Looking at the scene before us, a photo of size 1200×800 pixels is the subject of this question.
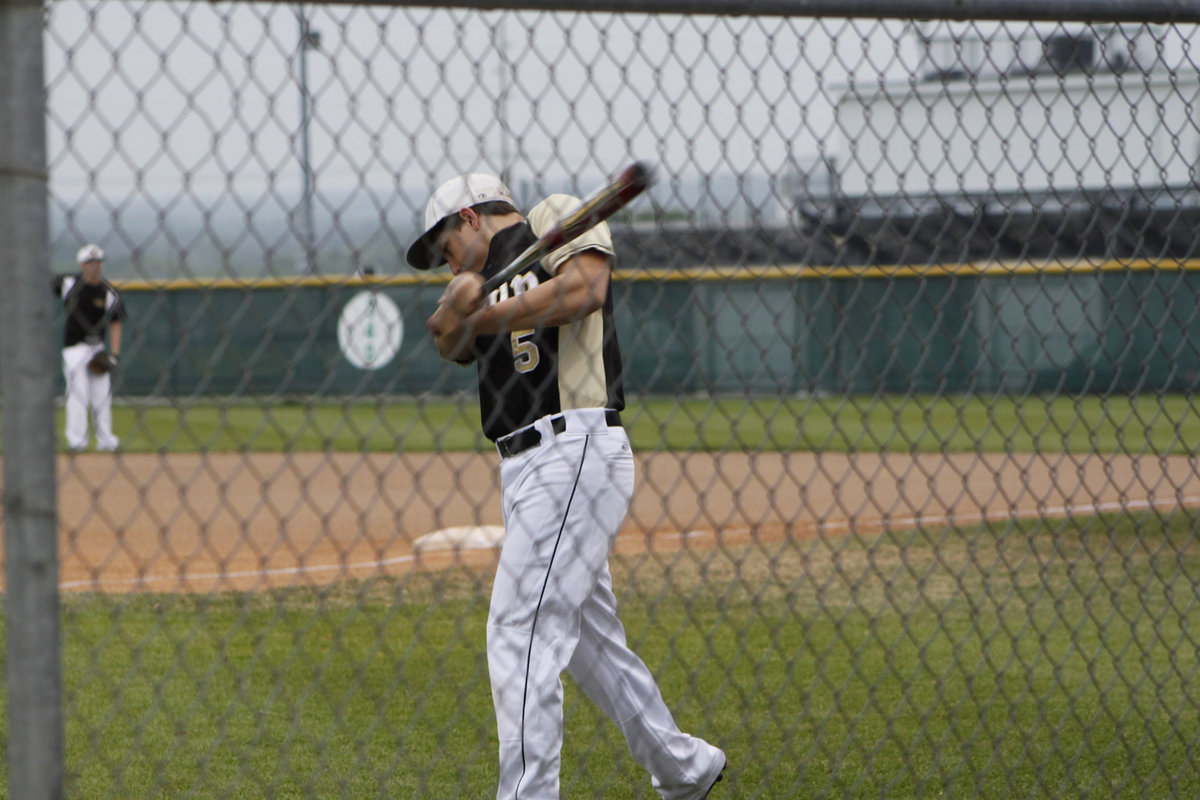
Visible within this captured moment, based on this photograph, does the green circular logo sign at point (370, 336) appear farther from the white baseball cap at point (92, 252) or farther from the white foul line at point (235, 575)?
the white foul line at point (235, 575)

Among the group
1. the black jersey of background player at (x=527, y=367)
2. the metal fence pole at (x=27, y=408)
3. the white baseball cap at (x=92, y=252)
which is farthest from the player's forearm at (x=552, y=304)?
the metal fence pole at (x=27, y=408)

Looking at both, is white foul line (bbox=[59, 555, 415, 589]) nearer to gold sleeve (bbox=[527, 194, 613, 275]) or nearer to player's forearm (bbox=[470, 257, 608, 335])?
gold sleeve (bbox=[527, 194, 613, 275])

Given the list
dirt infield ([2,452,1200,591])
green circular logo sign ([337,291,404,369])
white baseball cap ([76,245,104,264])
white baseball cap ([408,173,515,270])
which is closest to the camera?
white baseball cap ([76,245,104,264])

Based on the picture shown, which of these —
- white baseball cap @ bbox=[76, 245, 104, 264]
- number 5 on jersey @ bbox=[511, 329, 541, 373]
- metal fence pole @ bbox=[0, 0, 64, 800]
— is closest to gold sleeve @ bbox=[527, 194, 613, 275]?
number 5 on jersey @ bbox=[511, 329, 541, 373]

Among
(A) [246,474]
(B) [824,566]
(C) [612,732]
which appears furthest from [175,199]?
(A) [246,474]

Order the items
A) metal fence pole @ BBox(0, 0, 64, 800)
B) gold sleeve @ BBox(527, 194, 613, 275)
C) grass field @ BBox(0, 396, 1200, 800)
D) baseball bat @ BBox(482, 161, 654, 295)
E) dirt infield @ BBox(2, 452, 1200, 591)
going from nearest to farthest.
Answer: metal fence pole @ BBox(0, 0, 64, 800), baseball bat @ BBox(482, 161, 654, 295), gold sleeve @ BBox(527, 194, 613, 275), grass field @ BBox(0, 396, 1200, 800), dirt infield @ BBox(2, 452, 1200, 591)

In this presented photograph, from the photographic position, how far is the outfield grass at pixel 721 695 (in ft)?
11.9

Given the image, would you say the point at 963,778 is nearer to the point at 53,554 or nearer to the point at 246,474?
the point at 53,554

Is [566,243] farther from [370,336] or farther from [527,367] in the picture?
[370,336]

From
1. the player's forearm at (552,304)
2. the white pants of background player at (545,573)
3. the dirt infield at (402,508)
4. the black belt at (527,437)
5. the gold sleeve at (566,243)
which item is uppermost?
the gold sleeve at (566,243)

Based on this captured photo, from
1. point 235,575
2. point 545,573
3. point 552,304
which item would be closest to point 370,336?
point 235,575

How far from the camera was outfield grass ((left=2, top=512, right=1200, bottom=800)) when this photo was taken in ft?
11.9

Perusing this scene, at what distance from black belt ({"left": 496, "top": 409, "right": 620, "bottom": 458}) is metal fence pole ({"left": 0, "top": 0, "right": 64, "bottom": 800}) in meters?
1.37

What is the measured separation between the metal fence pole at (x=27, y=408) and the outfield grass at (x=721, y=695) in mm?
871
